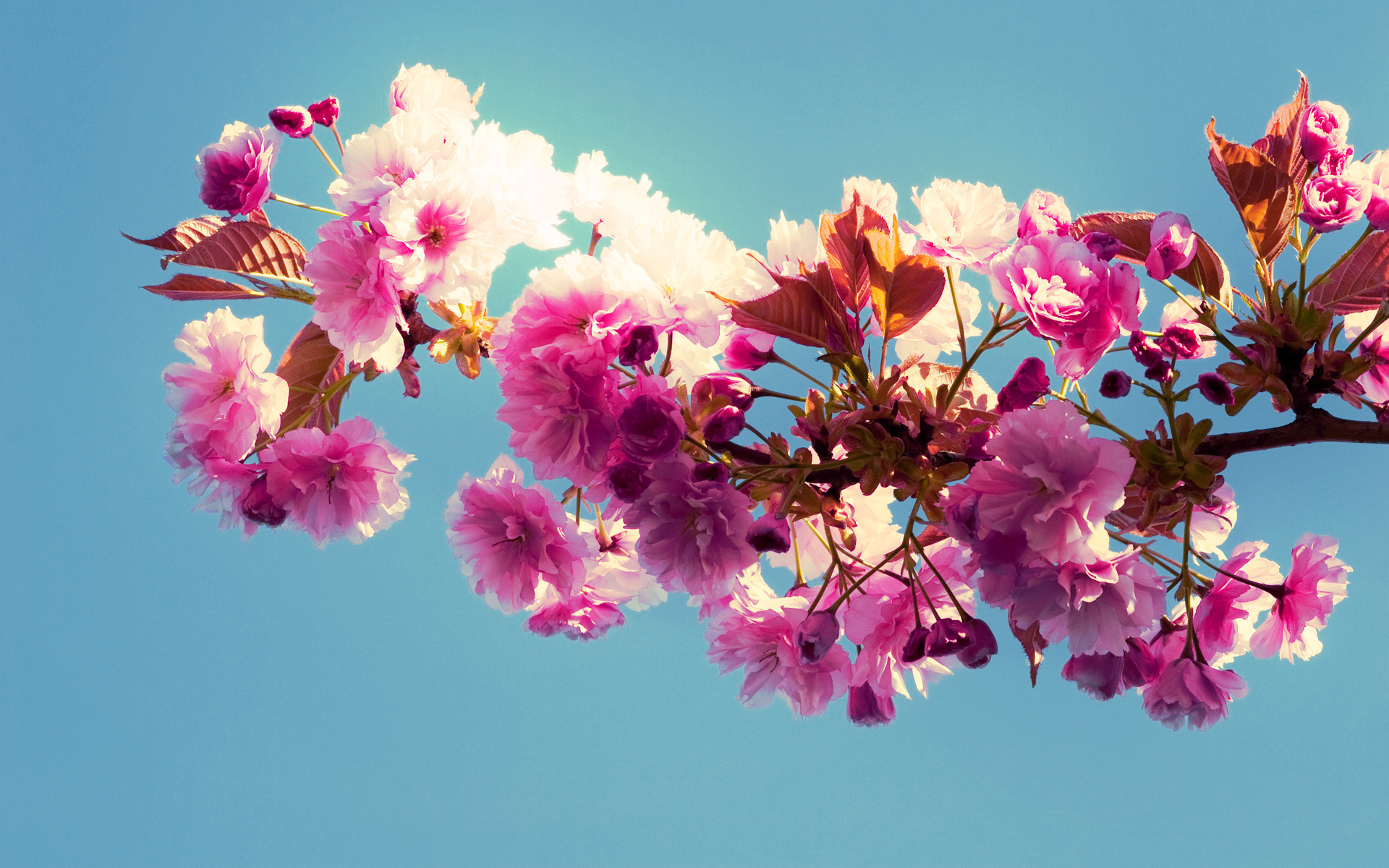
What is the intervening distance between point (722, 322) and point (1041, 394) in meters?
0.30

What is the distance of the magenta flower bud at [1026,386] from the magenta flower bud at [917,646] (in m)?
0.22

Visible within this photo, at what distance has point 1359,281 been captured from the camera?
82 cm

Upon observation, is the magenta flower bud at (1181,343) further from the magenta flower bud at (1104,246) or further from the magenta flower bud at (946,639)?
the magenta flower bud at (946,639)

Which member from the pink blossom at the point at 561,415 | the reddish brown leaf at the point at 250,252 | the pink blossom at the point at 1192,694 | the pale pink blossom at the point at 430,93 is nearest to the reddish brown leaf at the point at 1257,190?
the pink blossom at the point at 1192,694

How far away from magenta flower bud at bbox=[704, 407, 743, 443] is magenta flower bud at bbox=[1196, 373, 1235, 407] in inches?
16.8

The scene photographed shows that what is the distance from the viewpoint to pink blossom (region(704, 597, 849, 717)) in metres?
0.81

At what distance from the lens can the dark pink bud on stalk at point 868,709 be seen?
0.81 m

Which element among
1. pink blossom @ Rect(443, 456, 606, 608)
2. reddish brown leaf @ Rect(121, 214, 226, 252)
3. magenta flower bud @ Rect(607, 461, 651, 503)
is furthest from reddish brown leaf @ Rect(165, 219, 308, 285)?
magenta flower bud @ Rect(607, 461, 651, 503)

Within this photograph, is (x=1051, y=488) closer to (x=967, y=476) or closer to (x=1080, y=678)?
(x=967, y=476)

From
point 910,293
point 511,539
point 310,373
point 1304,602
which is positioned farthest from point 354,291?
point 1304,602

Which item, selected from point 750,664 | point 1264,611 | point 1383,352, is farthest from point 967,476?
point 1383,352

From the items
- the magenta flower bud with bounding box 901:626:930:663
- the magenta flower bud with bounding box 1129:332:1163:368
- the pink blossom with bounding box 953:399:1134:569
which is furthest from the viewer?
the magenta flower bud with bounding box 1129:332:1163:368

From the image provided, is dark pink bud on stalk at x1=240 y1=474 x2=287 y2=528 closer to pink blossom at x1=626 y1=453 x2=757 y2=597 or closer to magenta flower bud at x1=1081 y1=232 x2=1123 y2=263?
pink blossom at x1=626 y1=453 x2=757 y2=597

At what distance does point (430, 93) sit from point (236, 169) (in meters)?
0.21
